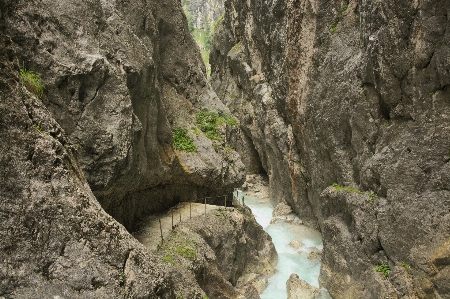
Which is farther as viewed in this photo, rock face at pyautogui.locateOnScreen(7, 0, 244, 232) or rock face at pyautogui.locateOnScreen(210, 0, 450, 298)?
rock face at pyautogui.locateOnScreen(210, 0, 450, 298)

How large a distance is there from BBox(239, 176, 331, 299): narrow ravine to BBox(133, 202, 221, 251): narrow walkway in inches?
174

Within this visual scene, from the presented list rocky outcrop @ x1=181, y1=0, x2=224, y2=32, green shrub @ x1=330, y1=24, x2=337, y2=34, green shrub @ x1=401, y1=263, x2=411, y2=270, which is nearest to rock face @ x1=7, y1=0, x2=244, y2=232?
green shrub @ x1=330, y1=24, x2=337, y2=34

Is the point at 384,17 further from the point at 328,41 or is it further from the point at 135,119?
the point at 135,119

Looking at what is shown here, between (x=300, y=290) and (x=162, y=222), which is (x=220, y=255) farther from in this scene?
(x=300, y=290)

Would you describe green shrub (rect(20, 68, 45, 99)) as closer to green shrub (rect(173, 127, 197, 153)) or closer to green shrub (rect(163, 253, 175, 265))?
green shrub (rect(163, 253, 175, 265))

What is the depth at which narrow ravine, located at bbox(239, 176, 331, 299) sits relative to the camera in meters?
14.9

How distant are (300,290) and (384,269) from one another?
3.50m

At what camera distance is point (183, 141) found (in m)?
14.9

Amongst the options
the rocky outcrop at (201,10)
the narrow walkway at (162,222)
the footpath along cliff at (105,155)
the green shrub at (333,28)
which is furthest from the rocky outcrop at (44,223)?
the rocky outcrop at (201,10)

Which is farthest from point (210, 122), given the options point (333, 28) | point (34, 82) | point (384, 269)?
point (34, 82)

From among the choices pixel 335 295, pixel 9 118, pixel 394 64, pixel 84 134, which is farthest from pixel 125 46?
pixel 335 295

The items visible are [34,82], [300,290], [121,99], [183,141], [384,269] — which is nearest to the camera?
[34,82]

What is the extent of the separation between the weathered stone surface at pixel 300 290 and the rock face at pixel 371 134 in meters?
0.86

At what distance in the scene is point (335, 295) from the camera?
1389 cm
